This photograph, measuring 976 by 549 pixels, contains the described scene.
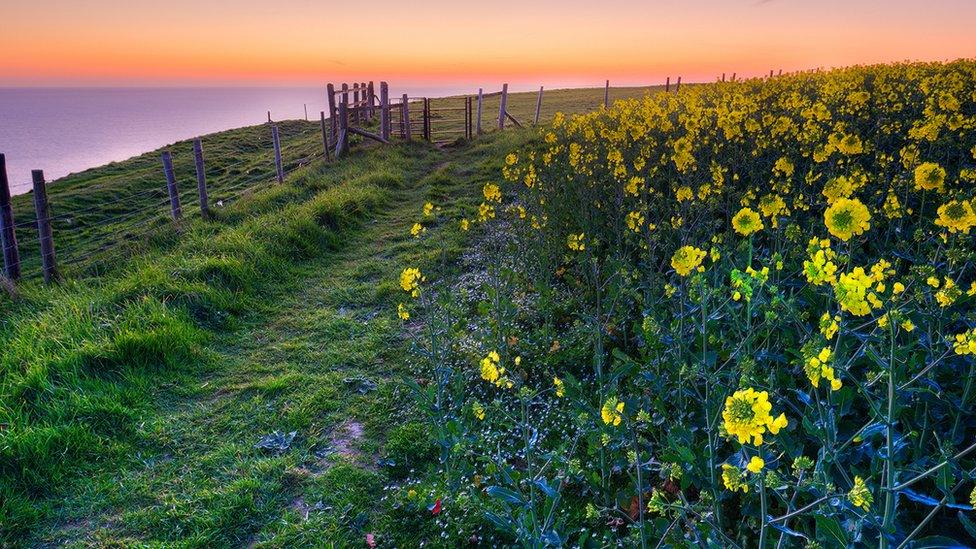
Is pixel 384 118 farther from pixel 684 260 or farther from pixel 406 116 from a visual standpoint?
pixel 684 260

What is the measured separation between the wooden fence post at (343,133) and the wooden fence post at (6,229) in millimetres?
8466

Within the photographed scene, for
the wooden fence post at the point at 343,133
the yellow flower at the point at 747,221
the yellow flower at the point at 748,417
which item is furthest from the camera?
the wooden fence post at the point at 343,133

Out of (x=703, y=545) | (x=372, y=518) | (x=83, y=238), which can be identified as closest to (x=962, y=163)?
(x=703, y=545)

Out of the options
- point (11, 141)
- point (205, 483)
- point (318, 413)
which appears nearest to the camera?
point (205, 483)

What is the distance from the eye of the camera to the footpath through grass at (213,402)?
11.7 feet

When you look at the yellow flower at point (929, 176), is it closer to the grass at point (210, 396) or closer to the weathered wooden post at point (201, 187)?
the grass at point (210, 396)

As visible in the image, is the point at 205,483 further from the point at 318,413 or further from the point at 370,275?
the point at 370,275

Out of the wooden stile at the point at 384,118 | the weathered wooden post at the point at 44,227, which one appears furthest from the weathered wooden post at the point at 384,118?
the weathered wooden post at the point at 44,227

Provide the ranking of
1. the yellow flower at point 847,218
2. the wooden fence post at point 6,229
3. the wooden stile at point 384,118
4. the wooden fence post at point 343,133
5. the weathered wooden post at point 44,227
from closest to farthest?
1. the yellow flower at point 847,218
2. the wooden fence post at point 6,229
3. the weathered wooden post at point 44,227
4. the wooden fence post at point 343,133
5. the wooden stile at point 384,118

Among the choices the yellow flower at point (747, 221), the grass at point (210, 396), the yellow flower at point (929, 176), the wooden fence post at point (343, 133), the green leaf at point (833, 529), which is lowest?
the grass at point (210, 396)

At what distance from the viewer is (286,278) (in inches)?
289

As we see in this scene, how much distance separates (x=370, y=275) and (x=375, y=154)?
27.2 ft

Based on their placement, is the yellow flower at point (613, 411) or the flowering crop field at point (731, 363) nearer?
the flowering crop field at point (731, 363)

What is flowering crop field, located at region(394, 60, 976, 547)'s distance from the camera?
190cm
